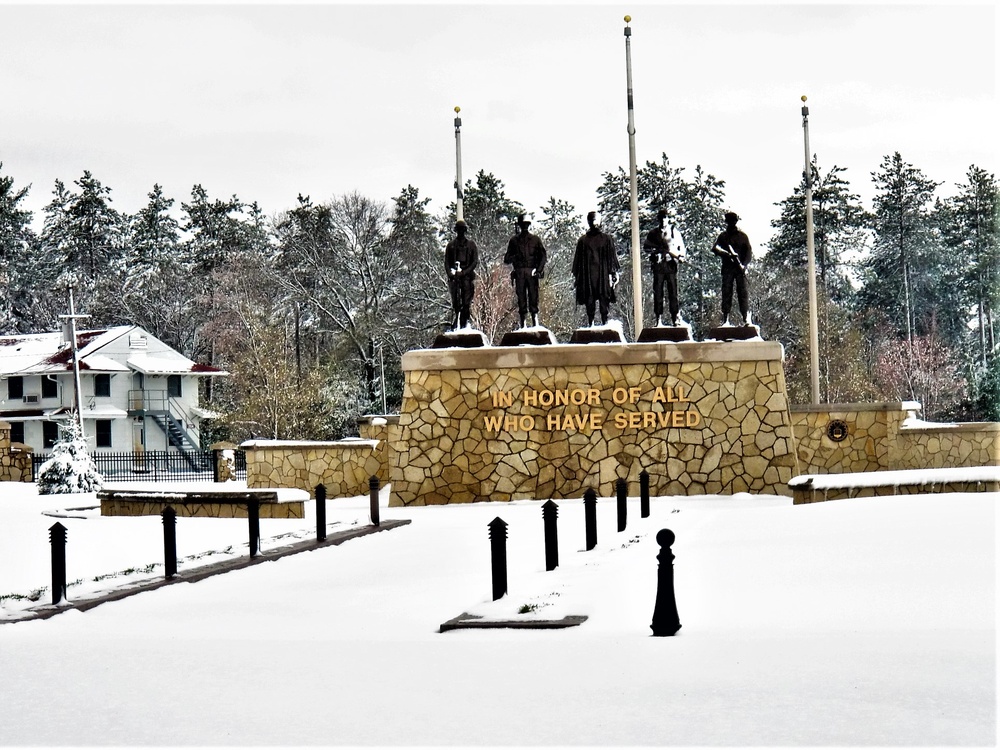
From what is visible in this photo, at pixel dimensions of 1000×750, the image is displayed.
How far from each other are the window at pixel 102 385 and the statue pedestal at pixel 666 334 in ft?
125

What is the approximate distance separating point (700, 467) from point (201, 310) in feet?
143

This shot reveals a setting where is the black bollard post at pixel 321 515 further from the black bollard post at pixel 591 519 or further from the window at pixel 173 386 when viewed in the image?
the window at pixel 173 386

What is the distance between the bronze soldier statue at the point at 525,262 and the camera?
25.2 meters

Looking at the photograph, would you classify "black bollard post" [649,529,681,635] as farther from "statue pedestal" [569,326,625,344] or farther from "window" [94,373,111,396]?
"window" [94,373,111,396]

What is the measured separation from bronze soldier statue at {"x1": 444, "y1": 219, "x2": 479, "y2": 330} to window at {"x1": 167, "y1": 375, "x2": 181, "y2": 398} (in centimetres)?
3592

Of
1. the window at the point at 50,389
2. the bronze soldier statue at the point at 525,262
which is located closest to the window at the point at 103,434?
the window at the point at 50,389

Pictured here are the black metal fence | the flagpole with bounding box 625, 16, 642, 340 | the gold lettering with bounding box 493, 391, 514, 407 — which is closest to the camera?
the gold lettering with bounding box 493, 391, 514, 407

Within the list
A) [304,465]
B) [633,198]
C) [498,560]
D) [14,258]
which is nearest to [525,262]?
[633,198]

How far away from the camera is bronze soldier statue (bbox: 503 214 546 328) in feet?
82.6

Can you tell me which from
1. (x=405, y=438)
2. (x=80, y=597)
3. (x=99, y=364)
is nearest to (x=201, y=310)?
(x=99, y=364)

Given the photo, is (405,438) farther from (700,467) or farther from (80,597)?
(80,597)

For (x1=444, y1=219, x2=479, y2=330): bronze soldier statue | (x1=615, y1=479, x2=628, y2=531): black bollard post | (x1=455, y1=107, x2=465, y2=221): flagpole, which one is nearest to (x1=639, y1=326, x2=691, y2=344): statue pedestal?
(x1=444, y1=219, x2=479, y2=330): bronze soldier statue

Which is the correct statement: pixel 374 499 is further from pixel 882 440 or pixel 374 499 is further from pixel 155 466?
pixel 155 466

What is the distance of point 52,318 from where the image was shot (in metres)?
68.8
